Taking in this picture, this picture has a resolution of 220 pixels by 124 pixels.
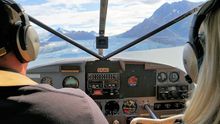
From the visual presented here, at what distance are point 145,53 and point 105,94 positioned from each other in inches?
34.7

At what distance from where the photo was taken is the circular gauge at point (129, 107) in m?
3.63

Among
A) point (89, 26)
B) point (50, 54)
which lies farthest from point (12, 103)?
point (50, 54)

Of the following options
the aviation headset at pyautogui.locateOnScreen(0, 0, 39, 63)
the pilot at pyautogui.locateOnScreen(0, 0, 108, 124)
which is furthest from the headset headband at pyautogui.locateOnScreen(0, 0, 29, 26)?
the pilot at pyautogui.locateOnScreen(0, 0, 108, 124)

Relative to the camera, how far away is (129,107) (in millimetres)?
3648

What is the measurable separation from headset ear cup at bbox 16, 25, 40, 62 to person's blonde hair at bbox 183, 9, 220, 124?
23.6 inches

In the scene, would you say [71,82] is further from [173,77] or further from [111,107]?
[173,77]

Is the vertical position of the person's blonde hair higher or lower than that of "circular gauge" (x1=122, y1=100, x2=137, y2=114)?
higher

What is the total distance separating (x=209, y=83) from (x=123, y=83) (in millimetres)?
2619

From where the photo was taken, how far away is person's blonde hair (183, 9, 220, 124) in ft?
3.29

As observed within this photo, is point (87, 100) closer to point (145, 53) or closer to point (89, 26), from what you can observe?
point (89, 26)

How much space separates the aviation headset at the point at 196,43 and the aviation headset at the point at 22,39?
522mm

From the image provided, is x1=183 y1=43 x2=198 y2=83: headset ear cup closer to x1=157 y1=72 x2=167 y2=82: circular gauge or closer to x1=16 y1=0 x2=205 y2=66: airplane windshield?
x1=16 y1=0 x2=205 y2=66: airplane windshield

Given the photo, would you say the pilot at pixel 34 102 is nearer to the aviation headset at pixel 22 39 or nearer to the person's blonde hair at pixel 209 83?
the aviation headset at pixel 22 39

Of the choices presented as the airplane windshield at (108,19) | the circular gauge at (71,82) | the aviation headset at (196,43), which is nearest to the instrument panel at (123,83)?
the circular gauge at (71,82)
